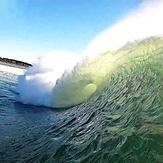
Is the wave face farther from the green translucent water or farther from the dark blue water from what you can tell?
the dark blue water

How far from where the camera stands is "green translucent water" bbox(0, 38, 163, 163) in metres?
8.03

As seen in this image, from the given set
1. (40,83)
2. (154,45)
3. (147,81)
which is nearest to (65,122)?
(147,81)

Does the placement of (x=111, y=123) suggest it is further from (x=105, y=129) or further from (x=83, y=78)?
(x=83, y=78)

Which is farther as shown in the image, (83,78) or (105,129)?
(83,78)

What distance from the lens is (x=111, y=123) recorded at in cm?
1014

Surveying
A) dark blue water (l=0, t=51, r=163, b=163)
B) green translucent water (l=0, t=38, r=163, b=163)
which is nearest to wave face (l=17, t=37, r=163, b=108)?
green translucent water (l=0, t=38, r=163, b=163)

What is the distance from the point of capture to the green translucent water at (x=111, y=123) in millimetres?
8031

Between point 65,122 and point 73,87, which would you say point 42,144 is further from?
point 73,87

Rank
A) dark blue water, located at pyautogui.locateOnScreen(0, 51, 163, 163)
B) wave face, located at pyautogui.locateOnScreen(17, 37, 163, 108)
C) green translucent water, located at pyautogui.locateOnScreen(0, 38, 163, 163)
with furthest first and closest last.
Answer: wave face, located at pyautogui.locateOnScreen(17, 37, 163, 108), green translucent water, located at pyautogui.locateOnScreen(0, 38, 163, 163), dark blue water, located at pyautogui.locateOnScreen(0, 51, 163, 163)

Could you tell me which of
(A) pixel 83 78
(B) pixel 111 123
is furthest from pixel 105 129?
(A) pixel 83 78

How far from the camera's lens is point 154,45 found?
47.4 feet

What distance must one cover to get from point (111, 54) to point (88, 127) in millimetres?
7101

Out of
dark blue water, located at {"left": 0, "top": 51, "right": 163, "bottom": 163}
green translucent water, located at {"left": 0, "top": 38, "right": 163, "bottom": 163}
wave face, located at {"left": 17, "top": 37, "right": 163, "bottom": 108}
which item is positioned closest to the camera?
dark blue water, located at {"left": 0, "top": 51, "right": 163, "bottom": 163}

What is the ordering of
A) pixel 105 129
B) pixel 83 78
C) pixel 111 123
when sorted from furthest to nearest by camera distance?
pixel 83 78 < pixel 111 123 < pixel 105 129
